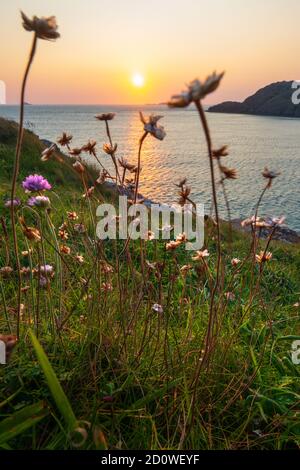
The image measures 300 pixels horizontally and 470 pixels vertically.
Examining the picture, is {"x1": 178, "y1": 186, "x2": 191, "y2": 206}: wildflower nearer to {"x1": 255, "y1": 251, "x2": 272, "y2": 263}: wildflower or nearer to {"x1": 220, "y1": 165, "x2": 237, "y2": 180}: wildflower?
{"x1": 220, "y1": 165, "x2": 237, "y2": 180}: wildflower

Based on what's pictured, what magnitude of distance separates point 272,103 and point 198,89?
411 feet

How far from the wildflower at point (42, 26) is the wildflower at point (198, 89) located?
51 cm

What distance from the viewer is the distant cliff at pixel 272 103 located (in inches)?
4446

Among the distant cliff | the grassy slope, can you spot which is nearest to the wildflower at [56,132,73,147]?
the grassy slope

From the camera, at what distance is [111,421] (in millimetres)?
1771

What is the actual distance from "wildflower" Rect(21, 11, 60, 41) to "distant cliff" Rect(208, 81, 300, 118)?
11586 centimetres

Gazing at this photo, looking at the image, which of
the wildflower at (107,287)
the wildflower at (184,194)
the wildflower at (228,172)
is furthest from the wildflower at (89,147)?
the wildflower at (228,172)

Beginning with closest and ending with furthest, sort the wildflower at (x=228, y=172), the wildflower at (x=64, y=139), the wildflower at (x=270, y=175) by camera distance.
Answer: the wildflower at (x=228, y=172), the wildflower at (x=270, y=175), the wildflower at (x=64, y=139)

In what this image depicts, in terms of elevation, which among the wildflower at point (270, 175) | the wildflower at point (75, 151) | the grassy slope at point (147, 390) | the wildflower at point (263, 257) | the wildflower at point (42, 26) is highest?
the wildflower at point (42, 26)

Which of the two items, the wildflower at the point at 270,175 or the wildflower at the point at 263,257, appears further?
the wildflower at the point at 263,257

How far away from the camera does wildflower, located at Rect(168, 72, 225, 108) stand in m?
0.97

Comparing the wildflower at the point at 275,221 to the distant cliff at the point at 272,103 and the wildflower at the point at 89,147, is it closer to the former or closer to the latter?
the wildflower at the point at 89,147
